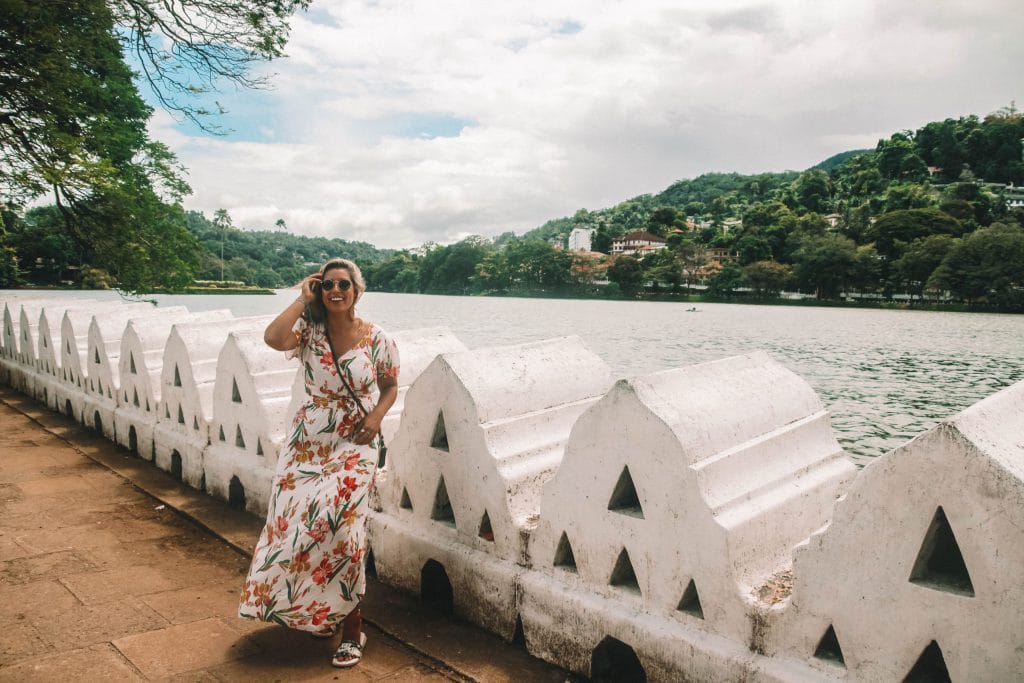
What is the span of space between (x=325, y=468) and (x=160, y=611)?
1034 millimetres

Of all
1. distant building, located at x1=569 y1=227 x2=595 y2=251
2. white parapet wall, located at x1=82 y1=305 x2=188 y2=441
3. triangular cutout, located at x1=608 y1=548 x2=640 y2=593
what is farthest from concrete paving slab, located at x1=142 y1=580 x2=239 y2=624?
distant building, located at x1=569 y1=227 x2=595 y2=251

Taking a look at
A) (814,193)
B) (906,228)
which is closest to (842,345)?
(906,228)

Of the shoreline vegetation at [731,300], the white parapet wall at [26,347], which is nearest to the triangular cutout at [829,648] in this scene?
the white parapet wall at [26,347]

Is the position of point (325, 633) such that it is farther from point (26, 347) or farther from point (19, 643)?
point (26, 347)

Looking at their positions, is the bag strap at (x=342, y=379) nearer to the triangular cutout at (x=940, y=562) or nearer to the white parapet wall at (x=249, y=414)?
the white parapet wall at (x=249, y=414)

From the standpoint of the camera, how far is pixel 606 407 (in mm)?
2529

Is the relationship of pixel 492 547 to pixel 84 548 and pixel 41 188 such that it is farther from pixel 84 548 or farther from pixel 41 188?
pixel 41 188

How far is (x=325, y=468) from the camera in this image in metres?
2.95

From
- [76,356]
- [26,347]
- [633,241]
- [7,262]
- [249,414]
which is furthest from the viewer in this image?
[633,241]

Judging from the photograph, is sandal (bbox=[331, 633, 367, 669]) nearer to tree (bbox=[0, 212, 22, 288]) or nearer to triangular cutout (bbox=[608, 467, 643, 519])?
triangular cutout (bbox=[608, 467, 643, 519])

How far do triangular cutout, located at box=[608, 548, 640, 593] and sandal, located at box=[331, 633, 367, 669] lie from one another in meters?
1.02

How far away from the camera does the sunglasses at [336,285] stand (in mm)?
2945

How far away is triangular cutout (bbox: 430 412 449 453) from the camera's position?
3178 millimetres

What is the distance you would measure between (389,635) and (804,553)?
5.69ft
